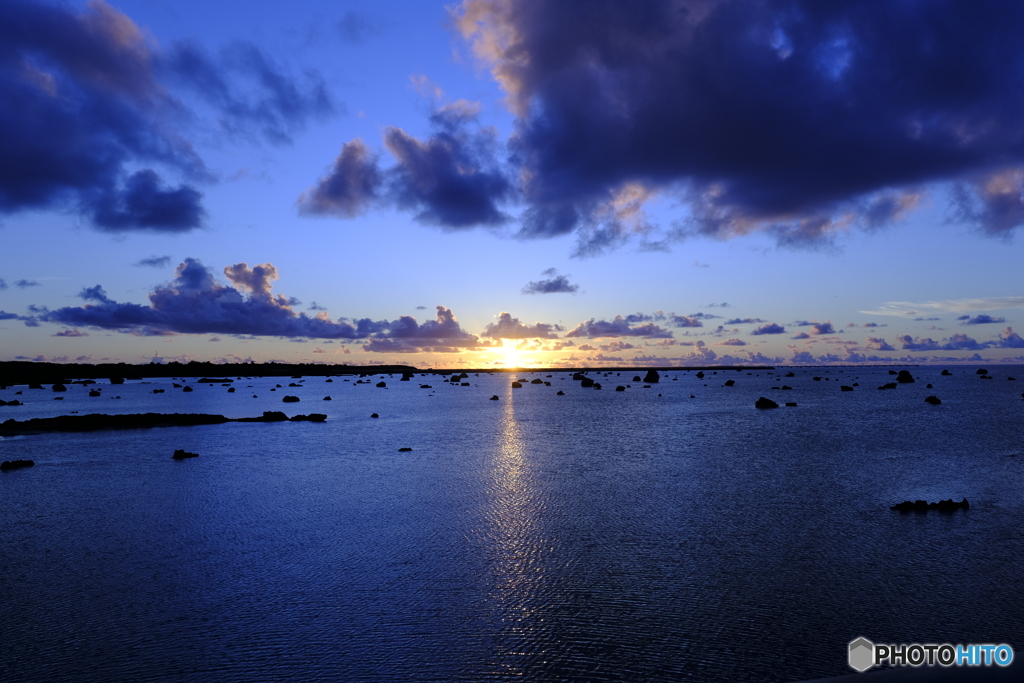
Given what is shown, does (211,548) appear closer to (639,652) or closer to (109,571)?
(109,571)

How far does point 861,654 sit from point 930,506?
1335 cm

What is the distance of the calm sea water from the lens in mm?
9844

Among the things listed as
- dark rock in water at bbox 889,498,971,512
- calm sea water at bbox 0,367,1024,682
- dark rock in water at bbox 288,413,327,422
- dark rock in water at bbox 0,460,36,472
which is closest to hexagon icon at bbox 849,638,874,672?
calm sea water at bbox 0,367,1024,682

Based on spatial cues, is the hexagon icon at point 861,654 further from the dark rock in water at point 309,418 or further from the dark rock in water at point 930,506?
the dark rock in water at point 309,418

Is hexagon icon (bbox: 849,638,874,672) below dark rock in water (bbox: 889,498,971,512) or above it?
above

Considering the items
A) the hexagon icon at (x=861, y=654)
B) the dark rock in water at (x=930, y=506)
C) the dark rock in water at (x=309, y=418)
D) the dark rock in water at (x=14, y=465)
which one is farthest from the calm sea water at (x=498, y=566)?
the dark rock in water at (x=309, y=418)

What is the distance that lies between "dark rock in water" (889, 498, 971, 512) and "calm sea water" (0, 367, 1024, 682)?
23.9 inches

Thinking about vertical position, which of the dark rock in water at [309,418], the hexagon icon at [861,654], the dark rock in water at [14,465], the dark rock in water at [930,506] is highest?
the hexagon icon at [861,654]

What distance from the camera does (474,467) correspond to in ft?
99.8

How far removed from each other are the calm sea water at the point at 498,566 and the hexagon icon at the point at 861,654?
0.23 metres

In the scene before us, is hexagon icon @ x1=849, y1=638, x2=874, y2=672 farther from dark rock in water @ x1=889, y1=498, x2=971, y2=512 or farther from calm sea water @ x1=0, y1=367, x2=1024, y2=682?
dark rock in water @ x1=889, y1=498, x2=971, y2=512

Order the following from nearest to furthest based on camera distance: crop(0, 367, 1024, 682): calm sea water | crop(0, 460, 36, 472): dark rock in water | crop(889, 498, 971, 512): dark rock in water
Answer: crop(0, 367, 1024, 682): calm sea water, crop(889, 498, 971, 512): dark rock in water, crop(0, 460, 36, 472): dark rock in water

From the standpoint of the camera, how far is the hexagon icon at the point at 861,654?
924 cm

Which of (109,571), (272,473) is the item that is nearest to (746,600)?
(109,571)
